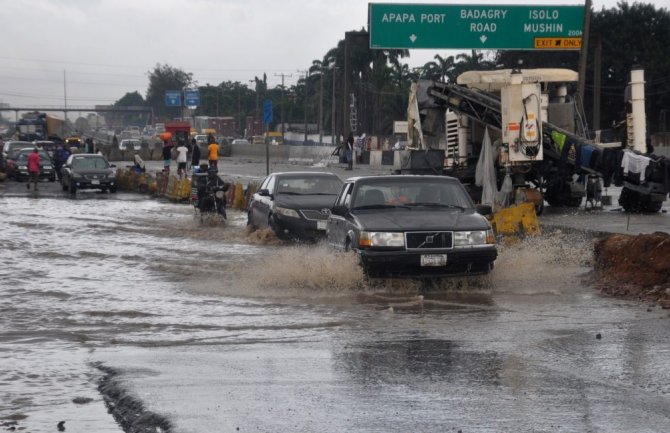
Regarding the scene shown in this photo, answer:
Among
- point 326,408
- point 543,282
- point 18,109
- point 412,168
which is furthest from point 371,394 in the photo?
point 18,109

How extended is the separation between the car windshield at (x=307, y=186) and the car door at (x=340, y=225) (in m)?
5.93

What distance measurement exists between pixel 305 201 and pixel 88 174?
73.3ft

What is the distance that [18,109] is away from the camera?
7254 inches

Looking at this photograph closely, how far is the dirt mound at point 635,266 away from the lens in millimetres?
12578

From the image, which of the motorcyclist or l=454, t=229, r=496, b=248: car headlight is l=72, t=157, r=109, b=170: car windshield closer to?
the motorcyclist

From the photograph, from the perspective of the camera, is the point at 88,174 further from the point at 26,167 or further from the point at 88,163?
the point at 26,167

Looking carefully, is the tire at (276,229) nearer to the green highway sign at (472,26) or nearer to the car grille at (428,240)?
the car grille at (428,240)

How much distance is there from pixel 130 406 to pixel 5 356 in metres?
2.61

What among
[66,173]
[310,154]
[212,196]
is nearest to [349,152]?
[66,173]

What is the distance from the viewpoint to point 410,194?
45.4 ft

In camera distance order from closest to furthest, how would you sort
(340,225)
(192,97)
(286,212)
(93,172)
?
(340,225) < (286,212) < (93,172) < (192,97)

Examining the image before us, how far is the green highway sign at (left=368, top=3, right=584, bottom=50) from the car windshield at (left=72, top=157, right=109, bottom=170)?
11.9 meters

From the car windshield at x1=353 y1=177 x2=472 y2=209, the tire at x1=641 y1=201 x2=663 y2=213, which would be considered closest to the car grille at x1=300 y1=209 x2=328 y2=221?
the car windshield at x1=353 y1=177 x2=472 y2=209

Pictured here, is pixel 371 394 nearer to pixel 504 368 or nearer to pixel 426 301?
pixel 504 368
